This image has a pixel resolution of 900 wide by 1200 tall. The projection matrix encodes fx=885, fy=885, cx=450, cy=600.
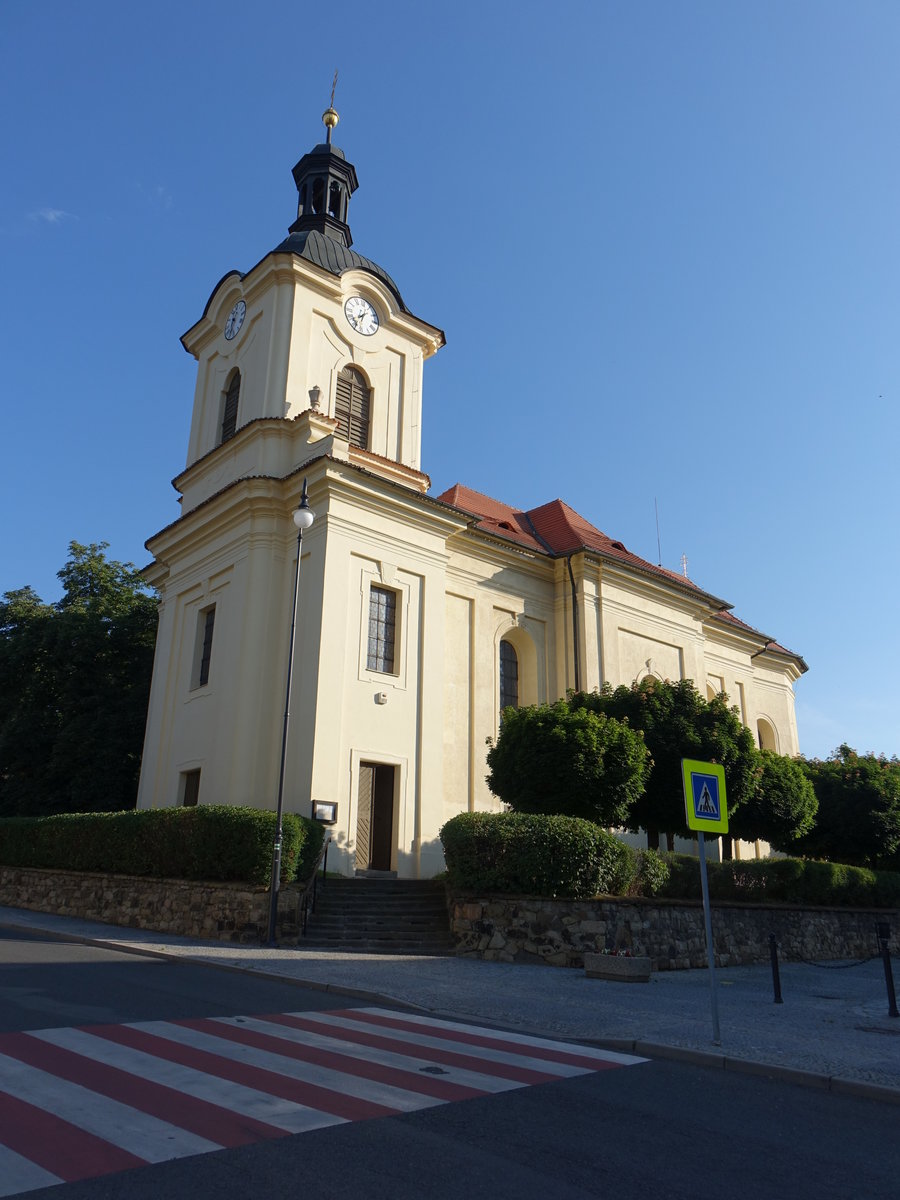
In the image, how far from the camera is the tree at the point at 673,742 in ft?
70.2

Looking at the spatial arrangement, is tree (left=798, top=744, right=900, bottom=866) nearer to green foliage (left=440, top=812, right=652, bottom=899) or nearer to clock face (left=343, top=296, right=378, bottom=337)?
green foliage (left=440, top=812, right=652, bottom=899)

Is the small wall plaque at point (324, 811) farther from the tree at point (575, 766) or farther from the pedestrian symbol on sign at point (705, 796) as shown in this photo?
the pedestrian symbol on sign at point (705, 796)

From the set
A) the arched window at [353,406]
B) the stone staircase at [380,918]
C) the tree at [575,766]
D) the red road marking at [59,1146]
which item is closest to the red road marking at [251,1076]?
the red road marking at [59,1146]

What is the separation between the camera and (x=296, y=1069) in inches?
264

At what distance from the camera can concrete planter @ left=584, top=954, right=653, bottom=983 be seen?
13.6 metres

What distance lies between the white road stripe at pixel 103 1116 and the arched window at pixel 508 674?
21552mm

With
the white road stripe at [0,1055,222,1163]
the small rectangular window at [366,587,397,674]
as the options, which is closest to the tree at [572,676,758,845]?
the small rectangular window at [366,587,397,674]

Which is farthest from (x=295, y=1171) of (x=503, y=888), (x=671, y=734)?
(x=671, y=734)

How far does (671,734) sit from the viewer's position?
21.7m

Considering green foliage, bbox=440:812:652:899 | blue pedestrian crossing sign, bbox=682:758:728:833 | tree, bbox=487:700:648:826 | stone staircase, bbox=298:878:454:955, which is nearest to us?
blue pedestrian crossing sign, bbox=682:758:728:833

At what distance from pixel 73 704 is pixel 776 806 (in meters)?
23.5

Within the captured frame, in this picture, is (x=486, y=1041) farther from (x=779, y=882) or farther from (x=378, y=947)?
(x=779, y=882)

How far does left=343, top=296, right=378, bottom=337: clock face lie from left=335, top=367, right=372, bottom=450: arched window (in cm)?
143

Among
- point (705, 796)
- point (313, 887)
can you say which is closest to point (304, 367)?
point (313, 887)
